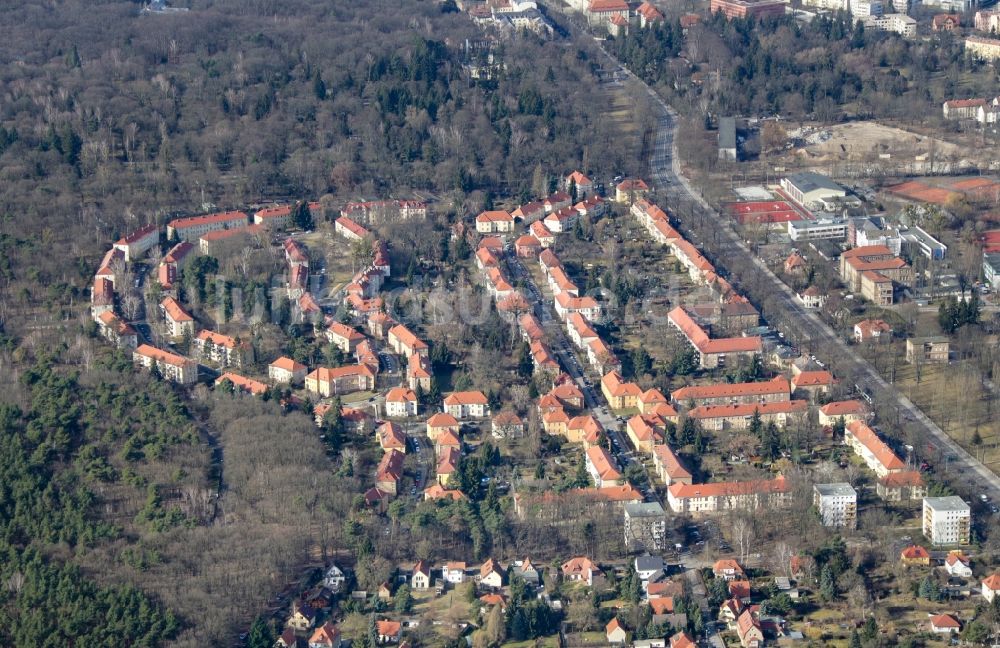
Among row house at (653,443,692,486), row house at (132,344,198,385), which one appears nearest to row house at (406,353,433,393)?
row house at (132,344,198,385)

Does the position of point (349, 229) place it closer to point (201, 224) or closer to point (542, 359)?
point (201, 224)

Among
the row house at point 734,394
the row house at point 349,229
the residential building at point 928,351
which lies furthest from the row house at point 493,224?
the residential building at point 928,351

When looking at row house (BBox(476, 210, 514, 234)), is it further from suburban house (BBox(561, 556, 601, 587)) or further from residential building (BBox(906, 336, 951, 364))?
suburban house (BBox(561, 556, 601, 587))

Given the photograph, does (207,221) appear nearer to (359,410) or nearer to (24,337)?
(24,337)

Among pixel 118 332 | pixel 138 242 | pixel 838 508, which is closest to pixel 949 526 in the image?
pixel 838 508

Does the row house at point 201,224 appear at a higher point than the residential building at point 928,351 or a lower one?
higher

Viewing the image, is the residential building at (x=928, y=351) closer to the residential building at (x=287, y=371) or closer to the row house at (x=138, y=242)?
the residential building at (x=287, y=371)
